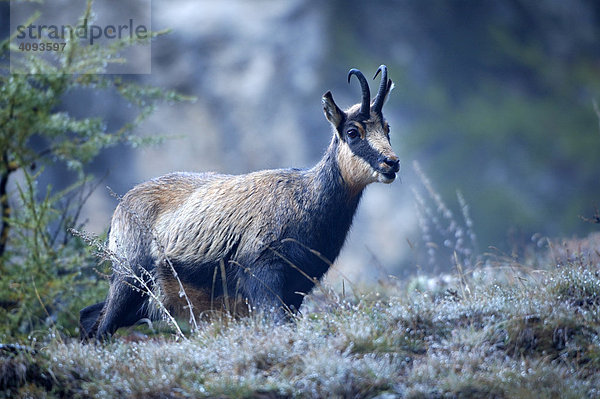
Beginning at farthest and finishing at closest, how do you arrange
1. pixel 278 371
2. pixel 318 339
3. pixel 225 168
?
pixel 225 168, pixel 318 339, pixel 278 371

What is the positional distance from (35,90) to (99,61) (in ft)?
3.15

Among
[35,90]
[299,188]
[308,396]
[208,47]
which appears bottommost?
[308,396]

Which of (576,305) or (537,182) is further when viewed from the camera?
(537,182)

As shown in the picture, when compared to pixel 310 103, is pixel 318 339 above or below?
below

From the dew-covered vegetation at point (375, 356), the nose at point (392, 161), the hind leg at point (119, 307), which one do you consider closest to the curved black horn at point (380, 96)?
the nose at point (392, 161)

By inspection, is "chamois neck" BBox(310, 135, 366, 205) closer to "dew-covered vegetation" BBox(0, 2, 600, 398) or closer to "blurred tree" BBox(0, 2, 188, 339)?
"dew-covered vegetation" BBox(0, 2, 600, 398)

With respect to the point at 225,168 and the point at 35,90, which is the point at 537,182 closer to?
the point at 225,168

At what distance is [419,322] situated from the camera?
16.3 feet

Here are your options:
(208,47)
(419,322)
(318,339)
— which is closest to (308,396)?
(318,339)

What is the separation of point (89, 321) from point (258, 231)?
2.17 metres

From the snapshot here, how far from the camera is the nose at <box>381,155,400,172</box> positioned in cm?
559

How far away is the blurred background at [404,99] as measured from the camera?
728 inches

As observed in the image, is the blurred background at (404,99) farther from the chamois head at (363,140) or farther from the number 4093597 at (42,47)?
the chamois head at (363,140)

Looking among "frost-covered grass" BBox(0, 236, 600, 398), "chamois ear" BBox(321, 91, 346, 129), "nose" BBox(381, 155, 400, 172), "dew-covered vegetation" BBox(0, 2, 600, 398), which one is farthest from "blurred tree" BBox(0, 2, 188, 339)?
"nose" BBox(381, 155, 400, 172)
